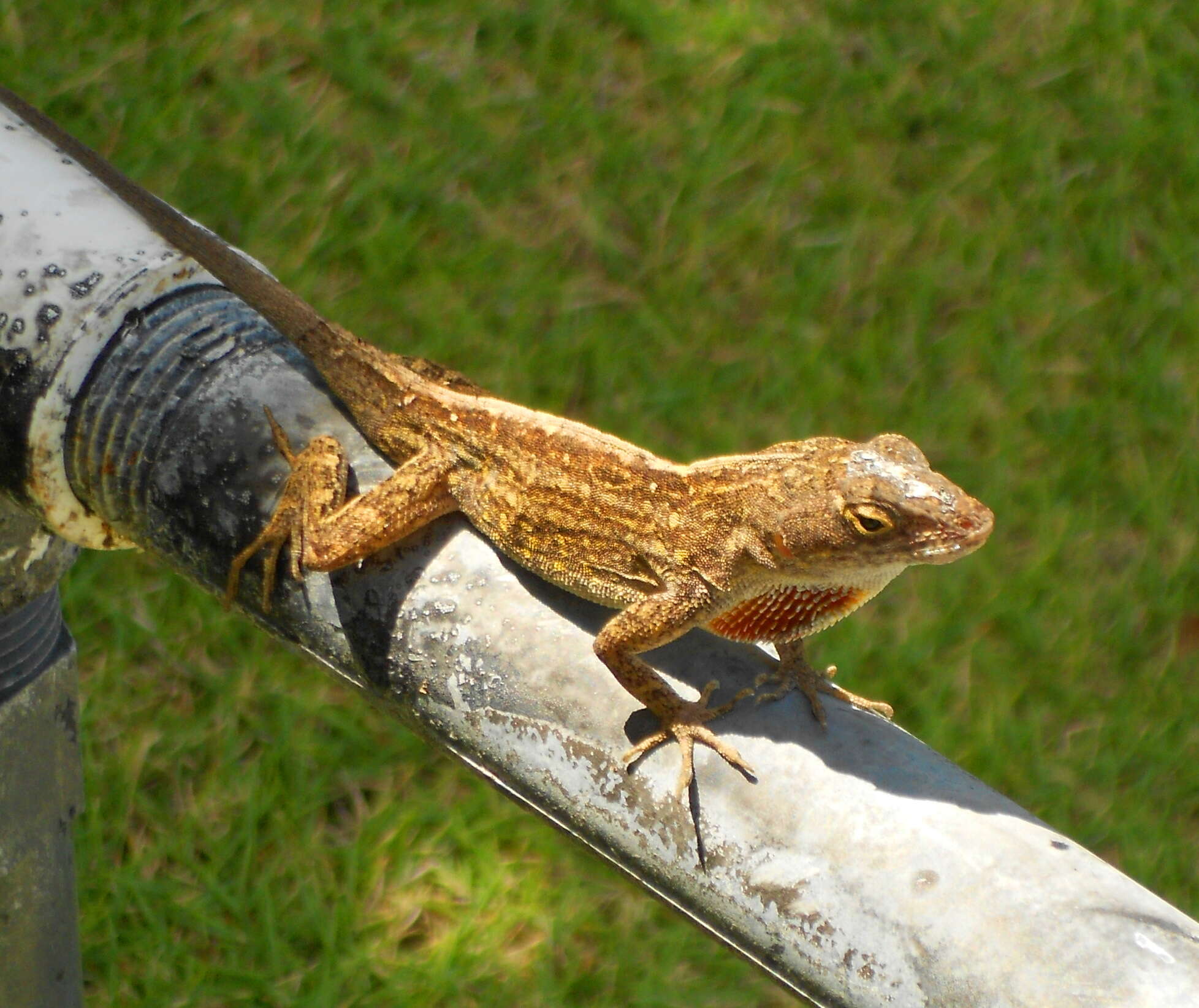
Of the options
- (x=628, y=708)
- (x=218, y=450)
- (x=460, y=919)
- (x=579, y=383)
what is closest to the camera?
(x=628, y=708)

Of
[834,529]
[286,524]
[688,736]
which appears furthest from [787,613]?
[286,524]

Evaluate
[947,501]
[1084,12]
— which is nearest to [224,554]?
[947,501]

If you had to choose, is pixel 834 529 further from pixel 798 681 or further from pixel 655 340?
pixel 655 340

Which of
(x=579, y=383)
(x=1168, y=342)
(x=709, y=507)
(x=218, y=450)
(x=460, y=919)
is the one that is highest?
(x=218, y=450)

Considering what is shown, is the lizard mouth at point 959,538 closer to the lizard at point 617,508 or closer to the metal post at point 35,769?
the lizard at point 617,508

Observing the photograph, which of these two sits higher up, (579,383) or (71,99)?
(71,99)

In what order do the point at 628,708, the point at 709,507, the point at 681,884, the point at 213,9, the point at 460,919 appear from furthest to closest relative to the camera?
the point at 213,9 < the point at 460,919 < the point at 709,507 < the point at 628,708 < the point at 681,884

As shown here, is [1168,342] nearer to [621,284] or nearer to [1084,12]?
[1084,12]

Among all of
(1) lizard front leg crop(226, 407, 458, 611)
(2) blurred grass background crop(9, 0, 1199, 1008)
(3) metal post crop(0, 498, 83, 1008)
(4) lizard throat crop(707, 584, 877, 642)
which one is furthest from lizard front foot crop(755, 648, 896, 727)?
(2) blurred grass background crop(9, 0, 1199, 1008)
